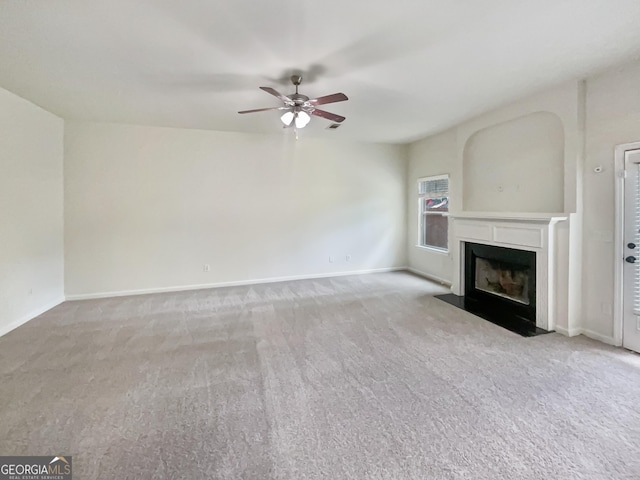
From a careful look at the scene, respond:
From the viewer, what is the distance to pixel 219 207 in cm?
569

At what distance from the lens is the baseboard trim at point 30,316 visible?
3.59 metres

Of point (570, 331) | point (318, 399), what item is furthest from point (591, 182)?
point (318, 399)

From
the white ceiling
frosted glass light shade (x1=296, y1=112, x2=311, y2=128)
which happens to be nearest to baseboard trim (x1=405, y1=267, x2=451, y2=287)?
the white ceiling

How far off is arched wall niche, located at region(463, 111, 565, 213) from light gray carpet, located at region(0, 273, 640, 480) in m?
1.88

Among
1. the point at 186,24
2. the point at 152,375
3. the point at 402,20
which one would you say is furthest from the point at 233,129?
the point at 152,375

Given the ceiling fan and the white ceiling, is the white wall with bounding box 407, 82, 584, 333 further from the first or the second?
the ceiling fan

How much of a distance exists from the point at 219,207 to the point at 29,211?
2630 mm

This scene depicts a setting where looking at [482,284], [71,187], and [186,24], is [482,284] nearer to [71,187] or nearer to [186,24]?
[186,24]

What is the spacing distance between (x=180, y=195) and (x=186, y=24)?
3.59 meters

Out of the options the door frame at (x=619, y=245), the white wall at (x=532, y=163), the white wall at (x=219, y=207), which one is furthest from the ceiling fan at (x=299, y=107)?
the door frame at (x=619, y=245)

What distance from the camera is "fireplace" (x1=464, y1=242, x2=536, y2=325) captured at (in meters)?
3.97

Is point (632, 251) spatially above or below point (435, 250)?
above

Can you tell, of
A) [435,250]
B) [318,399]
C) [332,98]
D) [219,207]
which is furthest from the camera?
[435,250]

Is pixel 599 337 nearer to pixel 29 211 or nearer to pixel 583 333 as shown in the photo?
pixel 583 333
